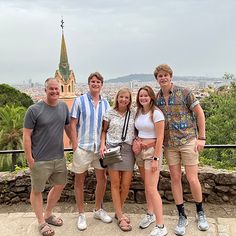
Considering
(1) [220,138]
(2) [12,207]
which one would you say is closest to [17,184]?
(2) [12,207]

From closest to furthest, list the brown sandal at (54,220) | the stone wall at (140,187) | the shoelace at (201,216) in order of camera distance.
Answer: the shoelace at (201,216), the brown sandal at (54,220), the stone wall at (140,187)

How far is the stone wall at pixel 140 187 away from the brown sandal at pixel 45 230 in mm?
1078

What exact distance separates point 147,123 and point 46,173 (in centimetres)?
125

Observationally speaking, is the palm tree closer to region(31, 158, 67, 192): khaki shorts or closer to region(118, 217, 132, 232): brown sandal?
region(31, 158, 67, 192): khaki shorts

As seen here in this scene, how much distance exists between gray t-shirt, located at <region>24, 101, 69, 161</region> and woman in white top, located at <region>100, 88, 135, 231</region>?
1.62 feet

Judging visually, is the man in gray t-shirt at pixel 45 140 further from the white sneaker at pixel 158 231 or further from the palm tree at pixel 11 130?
the palm tree at pixel 11 130

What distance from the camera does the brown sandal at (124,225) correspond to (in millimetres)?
3881

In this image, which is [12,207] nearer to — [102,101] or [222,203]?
[102,101]

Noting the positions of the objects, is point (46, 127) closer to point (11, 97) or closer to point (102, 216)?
point (102, 216)

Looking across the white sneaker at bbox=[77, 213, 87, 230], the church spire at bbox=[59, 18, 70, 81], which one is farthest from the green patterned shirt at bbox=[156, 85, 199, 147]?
the church spire at bbox=[59, 18, 70, 81]

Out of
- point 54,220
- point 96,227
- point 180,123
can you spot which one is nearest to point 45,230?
point 54,220

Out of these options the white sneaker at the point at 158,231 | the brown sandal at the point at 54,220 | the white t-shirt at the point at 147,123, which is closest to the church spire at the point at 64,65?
the brown sandal at the point at 54,220

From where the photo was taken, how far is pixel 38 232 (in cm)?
396

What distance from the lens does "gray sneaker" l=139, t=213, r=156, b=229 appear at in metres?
3.95
